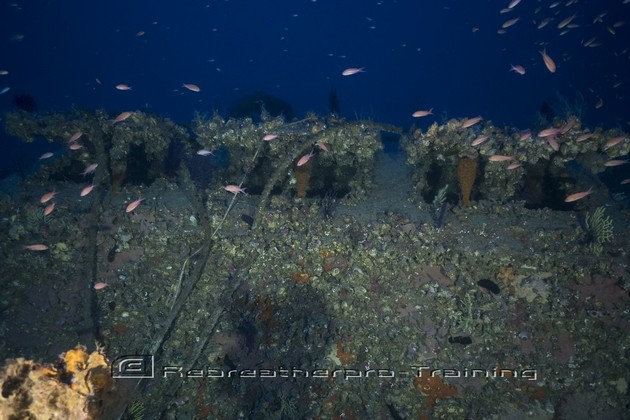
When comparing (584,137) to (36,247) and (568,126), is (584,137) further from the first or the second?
(36,247)

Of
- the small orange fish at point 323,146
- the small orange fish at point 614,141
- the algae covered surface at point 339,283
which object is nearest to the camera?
the algae covered surface at point 339,283

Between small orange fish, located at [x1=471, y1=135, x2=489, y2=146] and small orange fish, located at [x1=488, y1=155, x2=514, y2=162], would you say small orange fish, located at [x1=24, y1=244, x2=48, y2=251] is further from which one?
small orange fish, located at [x1=488, y1=155, x2=514, y2=162]

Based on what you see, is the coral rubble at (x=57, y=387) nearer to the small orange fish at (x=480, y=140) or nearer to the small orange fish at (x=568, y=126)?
the small orange fish at (x=480, y=140)

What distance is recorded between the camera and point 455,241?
695 cm

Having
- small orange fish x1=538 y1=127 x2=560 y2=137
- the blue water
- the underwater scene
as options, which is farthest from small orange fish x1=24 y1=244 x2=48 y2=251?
the blue water

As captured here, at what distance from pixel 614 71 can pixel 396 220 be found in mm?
118176

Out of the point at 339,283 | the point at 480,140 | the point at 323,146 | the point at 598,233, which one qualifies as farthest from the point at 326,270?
the point at 598,233

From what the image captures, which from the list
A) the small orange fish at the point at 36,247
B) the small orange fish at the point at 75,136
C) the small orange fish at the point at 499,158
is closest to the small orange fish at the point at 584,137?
the small orange fish at the point at 499,158

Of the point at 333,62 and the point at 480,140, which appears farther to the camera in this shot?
the point at 333,62

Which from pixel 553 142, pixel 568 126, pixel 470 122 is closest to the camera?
pixel 553 142

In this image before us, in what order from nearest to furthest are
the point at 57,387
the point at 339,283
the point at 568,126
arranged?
the point at 57,387 < the point at 339,283 < the point at 568,126

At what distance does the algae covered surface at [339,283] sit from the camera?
20.2 ft

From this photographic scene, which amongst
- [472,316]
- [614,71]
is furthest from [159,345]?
[614,71]

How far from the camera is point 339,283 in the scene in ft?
22.6
